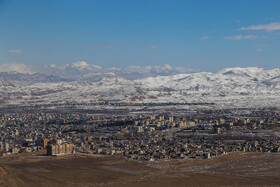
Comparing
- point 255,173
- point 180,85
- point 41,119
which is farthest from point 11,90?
point 255,173

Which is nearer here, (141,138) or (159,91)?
(141,138)

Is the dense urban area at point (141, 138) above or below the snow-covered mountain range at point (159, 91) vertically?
below

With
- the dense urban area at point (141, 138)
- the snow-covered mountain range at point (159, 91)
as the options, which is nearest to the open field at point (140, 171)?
the dense urban area at point (141, 138)

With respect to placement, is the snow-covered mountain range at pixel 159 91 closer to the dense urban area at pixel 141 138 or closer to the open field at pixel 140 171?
the dense urban area at pixel 141 138

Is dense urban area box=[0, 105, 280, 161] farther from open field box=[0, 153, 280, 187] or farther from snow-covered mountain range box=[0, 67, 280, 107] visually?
snow-covered mountain range box=[0, 67, 280, 107]

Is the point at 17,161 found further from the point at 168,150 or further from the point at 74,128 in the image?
the point at 74,128

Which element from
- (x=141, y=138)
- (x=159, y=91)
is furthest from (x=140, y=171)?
(x=159, y=91)

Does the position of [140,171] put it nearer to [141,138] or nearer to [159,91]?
[141,138]
